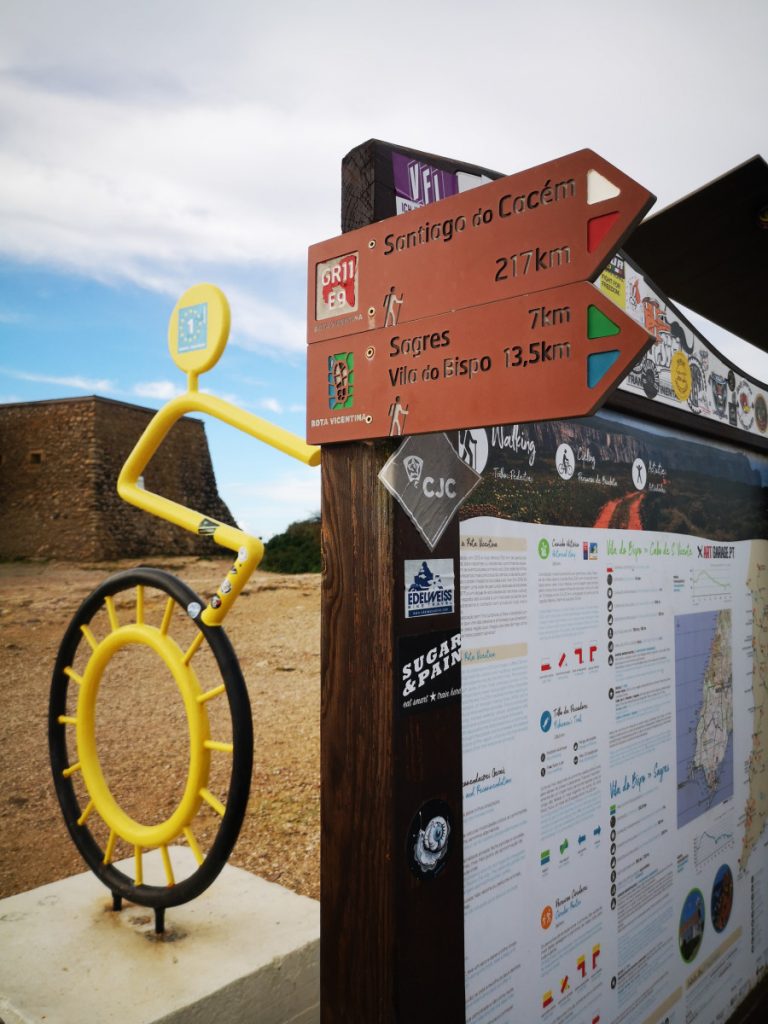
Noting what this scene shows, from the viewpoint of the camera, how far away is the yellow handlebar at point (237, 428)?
168 cm

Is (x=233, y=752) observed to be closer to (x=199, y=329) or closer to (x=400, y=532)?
(x=400, y=532)

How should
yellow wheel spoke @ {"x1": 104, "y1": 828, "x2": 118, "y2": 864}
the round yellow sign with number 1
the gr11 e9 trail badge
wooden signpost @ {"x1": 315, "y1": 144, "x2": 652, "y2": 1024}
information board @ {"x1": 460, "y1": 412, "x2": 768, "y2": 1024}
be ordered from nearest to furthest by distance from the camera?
wooden signpost @ {"x1": 315, "y1": 144, "x2": 652, "y2": 1024} → the gr11 e9 trail badge → information board @ {"x1": 460, "y1": 412, "x2": 768, "y2": 1024} → the round yellow sign with number 1 → yellow wheel spoke @ {"x1": 104, "y1": 828, "x2": 118, "y2": 864}

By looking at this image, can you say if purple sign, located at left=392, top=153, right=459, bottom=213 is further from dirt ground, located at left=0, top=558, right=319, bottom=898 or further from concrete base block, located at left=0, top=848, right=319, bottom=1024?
dirt ground, located at left=0, top=558, right=319, bottom=898

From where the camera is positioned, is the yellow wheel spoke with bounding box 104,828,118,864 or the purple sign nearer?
the purple sign

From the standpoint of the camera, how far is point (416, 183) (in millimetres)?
1209

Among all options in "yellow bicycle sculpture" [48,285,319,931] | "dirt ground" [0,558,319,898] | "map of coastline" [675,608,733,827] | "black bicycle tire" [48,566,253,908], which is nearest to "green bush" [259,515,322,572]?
"dirt ground" [0,558,319,898]

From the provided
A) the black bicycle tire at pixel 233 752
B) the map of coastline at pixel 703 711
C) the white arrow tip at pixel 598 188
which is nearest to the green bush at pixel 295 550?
the black bicycle tire at pixel 233 752

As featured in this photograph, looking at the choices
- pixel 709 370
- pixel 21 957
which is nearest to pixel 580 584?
pixel 709 370

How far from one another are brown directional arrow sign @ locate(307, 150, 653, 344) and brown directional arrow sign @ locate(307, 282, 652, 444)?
2 cm

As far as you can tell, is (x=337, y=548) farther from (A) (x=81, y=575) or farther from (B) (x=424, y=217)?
(A) (x=81, y=575)

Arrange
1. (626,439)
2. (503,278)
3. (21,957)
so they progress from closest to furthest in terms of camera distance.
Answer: (503,278), (626,439), (21,957)

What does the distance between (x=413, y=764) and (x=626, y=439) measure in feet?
3.47

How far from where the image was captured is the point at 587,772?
161 centimetres

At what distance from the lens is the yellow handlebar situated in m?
1.68
